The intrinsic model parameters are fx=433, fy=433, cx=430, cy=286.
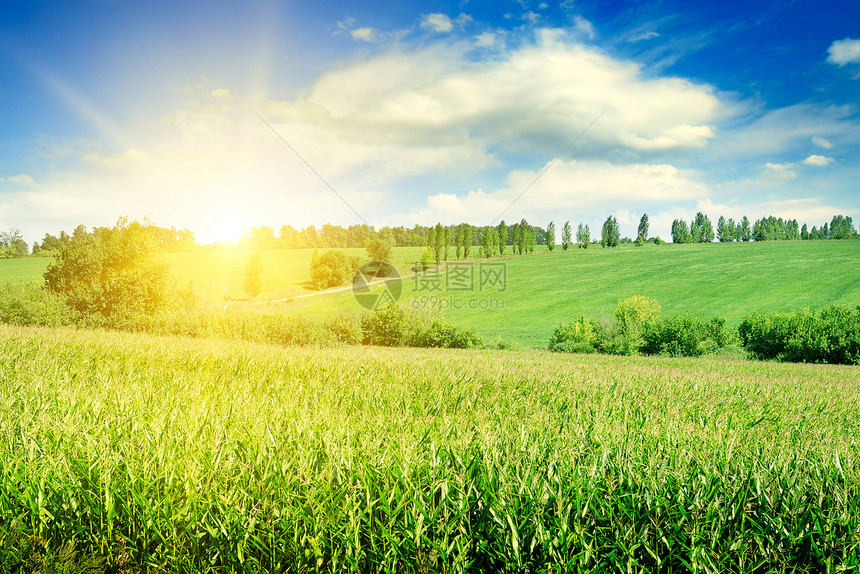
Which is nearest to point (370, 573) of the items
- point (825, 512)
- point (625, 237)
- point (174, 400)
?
point (825, 512)

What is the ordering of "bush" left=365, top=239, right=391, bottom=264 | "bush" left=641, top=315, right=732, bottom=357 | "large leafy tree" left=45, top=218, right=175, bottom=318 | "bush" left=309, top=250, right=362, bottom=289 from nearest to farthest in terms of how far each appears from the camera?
"large leafy tree" left=45, top=218, right=175, bottom=318 < "bush" left=641, top=315, right=732, bottom=357 < "bush" left=365, top=239, right=391, bottom=264 < "bush" left=309, top=250, right=362, bottom=289

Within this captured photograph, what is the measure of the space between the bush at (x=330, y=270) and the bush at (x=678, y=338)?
46.4 meters

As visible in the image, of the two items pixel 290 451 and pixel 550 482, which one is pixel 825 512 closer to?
pixel 550 482

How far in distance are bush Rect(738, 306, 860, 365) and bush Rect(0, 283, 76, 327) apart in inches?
1483

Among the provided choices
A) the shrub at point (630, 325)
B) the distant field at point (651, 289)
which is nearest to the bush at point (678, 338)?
the shrub at point (630, 325)

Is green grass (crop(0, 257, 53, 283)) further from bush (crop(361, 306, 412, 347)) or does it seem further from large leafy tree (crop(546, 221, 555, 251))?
large leafy tree (crop(546, 221, 555, 251))

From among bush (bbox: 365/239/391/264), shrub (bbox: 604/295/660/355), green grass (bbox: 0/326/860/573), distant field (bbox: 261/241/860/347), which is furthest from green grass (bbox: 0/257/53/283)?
green grass (bbox: 0/326/860/573)

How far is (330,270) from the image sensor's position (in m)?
65.8

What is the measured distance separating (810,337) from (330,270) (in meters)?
55.4

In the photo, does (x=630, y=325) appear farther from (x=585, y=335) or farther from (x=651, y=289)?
(x=651, y=289)

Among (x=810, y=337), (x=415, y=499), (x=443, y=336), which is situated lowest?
(x=443, y=336)

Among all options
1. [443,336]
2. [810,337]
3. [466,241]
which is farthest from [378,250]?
[810,337]

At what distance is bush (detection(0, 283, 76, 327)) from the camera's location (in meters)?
18.0

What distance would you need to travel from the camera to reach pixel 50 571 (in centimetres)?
236
